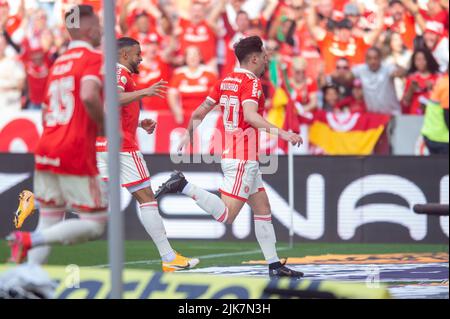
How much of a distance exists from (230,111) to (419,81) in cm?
699

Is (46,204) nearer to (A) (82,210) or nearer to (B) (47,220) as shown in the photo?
(B) (47,220)

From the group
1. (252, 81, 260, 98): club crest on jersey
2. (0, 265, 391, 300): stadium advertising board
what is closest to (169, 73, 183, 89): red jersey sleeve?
(252, 81, 260, 98): club crest on jersey

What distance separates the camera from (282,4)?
1967cm

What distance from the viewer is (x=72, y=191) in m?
9.16

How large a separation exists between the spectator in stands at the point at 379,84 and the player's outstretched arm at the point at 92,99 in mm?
10611

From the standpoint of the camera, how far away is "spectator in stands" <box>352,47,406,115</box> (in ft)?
61.6

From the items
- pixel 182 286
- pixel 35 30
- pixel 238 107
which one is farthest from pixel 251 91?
pixel 35 30

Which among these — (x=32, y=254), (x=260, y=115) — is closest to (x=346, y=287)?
(x=32, y=254)

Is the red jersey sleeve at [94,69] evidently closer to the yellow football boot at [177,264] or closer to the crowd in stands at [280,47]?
the yellow football boot at [177,264]

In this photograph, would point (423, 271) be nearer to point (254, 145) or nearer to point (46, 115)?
point (254, 145)

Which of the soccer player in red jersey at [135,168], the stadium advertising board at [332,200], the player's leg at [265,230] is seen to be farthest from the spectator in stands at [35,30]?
the player's leg at [265,230]

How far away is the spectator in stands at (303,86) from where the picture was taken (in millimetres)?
18562

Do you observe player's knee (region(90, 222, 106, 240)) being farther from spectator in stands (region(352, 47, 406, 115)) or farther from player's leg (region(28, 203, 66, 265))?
spectator in stands (region(352, 47, 406, 115))

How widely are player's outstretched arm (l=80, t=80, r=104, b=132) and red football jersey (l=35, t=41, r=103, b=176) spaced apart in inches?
11.2
